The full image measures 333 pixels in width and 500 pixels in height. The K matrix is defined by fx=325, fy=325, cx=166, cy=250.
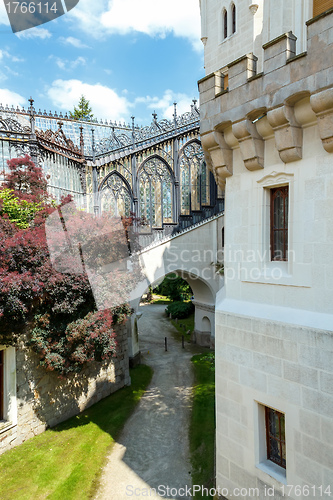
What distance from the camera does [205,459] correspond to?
8.58 m

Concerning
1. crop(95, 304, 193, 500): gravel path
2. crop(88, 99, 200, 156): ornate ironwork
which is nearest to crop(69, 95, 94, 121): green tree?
crop(88, 99, 200, 156): ornate ironwork

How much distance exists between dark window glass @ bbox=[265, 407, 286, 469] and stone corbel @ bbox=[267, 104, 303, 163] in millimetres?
4491

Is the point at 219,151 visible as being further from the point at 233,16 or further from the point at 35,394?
the point at 35,394

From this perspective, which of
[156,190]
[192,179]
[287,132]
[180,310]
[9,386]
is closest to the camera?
[287,132]

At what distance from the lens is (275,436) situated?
5.85 m

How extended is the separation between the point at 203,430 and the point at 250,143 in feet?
28.5

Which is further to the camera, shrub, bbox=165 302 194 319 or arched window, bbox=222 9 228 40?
shrub, bbox=165 302 194 319

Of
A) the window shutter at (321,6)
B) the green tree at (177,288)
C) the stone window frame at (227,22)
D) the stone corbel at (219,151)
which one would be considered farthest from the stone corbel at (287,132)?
the green tree at (177,288)

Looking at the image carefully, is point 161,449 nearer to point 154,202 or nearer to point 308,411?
point 308,411

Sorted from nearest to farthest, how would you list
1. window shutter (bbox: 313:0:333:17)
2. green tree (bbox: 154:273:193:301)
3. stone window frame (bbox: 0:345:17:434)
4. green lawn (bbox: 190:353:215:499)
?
window shutter (bbox: 313:0:333:17)
green lawn (bbox: 190:353:215:499)
stone window frame (bbox: 0:345:17:434)
green tree (bbox: 154:273:193:301)

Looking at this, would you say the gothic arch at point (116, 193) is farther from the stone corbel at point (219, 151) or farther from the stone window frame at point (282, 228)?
the stone window frame at point (282, 228)

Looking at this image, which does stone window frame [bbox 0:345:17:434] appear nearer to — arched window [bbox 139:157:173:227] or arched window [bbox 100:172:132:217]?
arched window [bbox 100:172:132:217]

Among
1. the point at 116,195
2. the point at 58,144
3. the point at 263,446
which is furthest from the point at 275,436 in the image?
the point at 58,144

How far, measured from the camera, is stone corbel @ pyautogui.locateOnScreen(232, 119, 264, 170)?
5.60 metres
